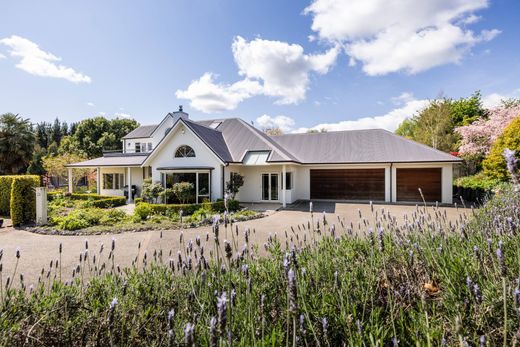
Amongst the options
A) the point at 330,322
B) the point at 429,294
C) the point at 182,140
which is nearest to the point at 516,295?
the point at 330,322

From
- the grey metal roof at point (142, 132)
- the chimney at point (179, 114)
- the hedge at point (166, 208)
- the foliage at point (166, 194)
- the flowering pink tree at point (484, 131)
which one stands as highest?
the chimney at point (179, 114)

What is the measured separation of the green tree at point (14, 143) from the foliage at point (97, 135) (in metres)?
17.1

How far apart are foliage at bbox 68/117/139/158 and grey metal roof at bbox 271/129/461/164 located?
4311 centimetres

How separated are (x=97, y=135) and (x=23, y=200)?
168ft

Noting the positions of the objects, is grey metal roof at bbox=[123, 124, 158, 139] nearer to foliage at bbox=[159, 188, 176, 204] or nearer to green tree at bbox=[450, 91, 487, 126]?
foliage at bbox=[159, 188, 176, 204]

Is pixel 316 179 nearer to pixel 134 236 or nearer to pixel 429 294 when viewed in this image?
pixel 134 236

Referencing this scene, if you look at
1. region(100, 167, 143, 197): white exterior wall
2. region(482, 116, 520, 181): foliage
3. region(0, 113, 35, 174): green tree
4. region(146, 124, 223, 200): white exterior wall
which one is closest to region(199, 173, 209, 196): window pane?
region(146, 124, 223, 200): white exterior wall

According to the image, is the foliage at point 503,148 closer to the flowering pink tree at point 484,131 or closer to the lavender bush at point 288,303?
the flowering pink tree at point 484,131

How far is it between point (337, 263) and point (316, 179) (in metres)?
19.3

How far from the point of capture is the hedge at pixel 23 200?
13109 mm

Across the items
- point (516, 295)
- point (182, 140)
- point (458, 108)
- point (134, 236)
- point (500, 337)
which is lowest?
point (134, 236)

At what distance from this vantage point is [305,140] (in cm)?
2659

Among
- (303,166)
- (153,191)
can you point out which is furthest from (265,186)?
(153,191)

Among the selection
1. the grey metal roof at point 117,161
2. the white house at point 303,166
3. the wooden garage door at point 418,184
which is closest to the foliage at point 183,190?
the white house at point 303,166
